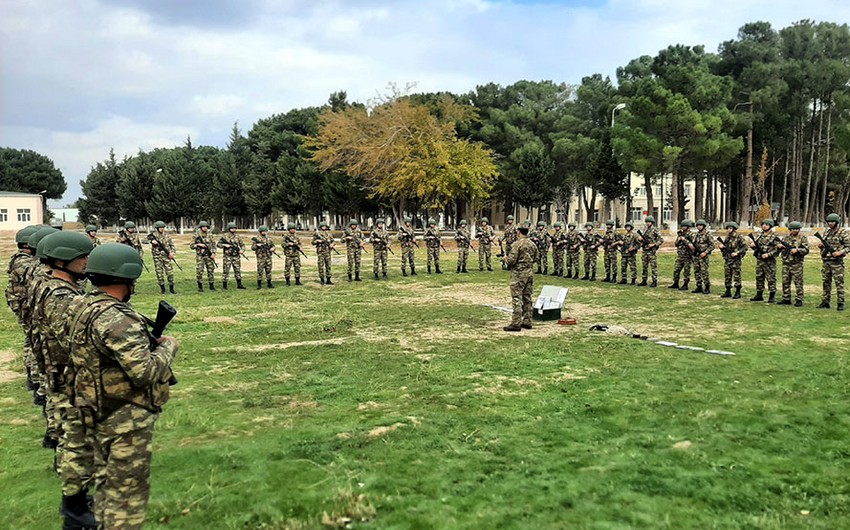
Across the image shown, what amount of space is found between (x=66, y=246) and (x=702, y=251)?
14.6m

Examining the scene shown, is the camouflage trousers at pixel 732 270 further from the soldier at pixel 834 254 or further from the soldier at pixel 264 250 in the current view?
the soldier at pixel 264 250

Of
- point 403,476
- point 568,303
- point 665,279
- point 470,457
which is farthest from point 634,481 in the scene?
point 665,279

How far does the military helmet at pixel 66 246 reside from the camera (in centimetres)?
436

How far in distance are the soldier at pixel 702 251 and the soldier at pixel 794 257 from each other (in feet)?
7.12

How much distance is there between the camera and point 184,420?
19.5 feet

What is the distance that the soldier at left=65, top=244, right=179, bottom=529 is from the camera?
10.8 feet

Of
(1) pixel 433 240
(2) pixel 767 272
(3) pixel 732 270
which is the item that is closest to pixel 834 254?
(2) pixel 767 272

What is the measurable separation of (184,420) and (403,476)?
8.42 ft

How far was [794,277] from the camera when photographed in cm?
1319

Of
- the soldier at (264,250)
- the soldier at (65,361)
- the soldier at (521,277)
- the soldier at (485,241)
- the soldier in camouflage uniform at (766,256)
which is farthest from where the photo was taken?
the soldier at (485,241)

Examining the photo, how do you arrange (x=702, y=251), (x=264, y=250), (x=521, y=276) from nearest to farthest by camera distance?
(x=521, y=276)
(x=702, y=251)
(x=264, y=250)

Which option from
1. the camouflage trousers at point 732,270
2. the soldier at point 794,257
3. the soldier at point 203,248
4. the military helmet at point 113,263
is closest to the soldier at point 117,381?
the military helmet at point 113,263

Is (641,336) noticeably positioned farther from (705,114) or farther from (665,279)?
(705,114)

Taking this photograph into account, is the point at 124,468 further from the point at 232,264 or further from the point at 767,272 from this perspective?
the point at 232,264
